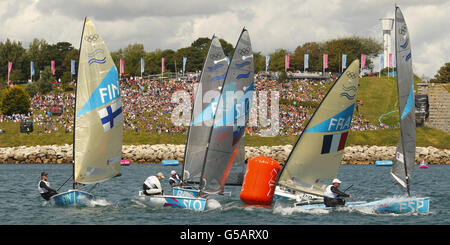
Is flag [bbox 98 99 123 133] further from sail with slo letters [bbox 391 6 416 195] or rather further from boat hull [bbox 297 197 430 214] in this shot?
sail with slo letters [bbox 391 6 416 195]

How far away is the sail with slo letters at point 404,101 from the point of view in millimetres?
24219

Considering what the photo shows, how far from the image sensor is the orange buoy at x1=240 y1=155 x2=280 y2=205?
2680 centimetres

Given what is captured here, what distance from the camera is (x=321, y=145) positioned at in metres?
26.4

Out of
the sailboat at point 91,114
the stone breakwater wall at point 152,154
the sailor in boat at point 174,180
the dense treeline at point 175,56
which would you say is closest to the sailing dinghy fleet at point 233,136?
the sailboat at point 91,114

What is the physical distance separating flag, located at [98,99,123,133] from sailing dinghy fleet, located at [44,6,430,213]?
41 millimetres

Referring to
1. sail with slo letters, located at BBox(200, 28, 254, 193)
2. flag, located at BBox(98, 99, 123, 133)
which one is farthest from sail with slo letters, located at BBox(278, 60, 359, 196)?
flag, located at BBox(98, 99, 123, 133)

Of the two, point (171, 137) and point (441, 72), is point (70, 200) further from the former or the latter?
point (441, 72)

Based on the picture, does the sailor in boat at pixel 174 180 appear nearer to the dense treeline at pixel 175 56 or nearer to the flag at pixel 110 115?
the flag at pixel 110 115

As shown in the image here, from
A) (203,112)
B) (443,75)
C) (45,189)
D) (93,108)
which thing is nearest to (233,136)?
(203,112)

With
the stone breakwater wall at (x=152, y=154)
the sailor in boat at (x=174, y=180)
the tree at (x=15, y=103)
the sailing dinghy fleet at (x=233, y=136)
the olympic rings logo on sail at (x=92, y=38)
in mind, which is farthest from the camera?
the tree at (x=15, y=103)

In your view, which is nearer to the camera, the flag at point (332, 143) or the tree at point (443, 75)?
the flag at point (332, 143)
